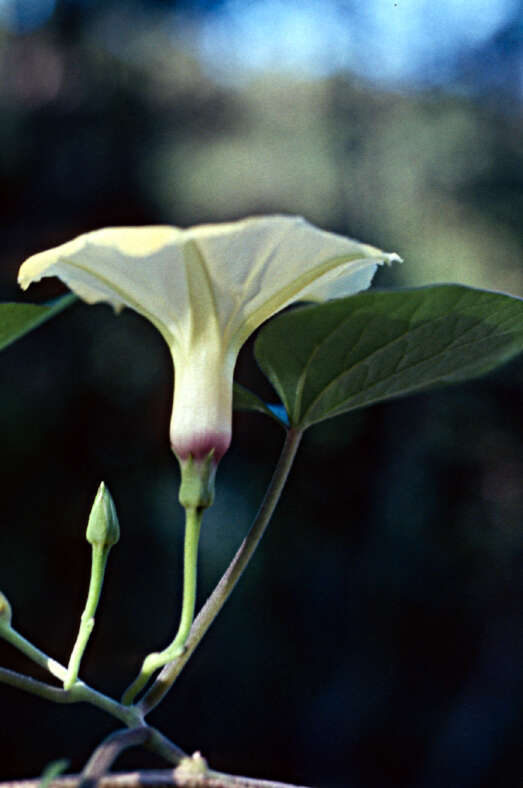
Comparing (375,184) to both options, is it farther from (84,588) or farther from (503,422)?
(84,588)

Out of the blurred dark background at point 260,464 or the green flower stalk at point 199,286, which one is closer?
the green flower stalk at point 199,286

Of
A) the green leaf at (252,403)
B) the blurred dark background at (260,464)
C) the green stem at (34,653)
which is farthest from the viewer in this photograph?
the blurred dark background at (260,464)

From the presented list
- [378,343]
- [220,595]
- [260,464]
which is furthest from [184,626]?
[260,464]

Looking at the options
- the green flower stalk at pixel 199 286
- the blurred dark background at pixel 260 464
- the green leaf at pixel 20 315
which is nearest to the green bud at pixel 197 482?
the green flower stalk at pixel 199 286

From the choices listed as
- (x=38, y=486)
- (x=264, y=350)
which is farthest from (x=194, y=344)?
(x=38, y=486)

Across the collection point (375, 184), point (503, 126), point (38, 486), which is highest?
point (503, 126)

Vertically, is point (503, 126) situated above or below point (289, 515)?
above

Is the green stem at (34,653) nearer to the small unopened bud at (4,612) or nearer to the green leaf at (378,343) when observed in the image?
the small unopened bud at (4,612)
